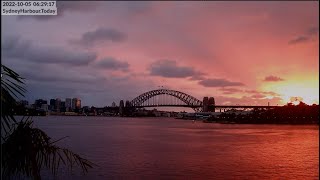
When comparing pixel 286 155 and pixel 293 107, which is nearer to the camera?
pixel 286 155

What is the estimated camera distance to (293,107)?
15962 cm

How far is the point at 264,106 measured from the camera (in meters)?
174

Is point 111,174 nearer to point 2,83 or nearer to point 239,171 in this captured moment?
point 239,171

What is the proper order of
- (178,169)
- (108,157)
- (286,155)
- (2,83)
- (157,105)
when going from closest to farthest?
(2,83) < (178,169) < (108,157) < (286,155) < (157,105)

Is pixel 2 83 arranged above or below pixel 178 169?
above

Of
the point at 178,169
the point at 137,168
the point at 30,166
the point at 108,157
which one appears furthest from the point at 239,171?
the point at 30,166

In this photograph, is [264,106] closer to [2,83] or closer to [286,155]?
[286,155]

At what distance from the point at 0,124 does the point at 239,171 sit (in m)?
26.9

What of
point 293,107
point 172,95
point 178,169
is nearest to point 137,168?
point 178,169

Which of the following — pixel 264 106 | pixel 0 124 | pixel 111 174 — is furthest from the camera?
pixel 264 106

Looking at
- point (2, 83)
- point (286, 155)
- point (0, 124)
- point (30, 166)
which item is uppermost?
point (2, 83)

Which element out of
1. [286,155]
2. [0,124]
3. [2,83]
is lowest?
[286,155]

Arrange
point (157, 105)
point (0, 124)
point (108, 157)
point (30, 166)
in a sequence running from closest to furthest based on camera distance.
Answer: point (0, 124) → point (30, 166) → point (108, 157) → point (157, 105)

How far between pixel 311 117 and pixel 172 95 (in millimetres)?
67856
